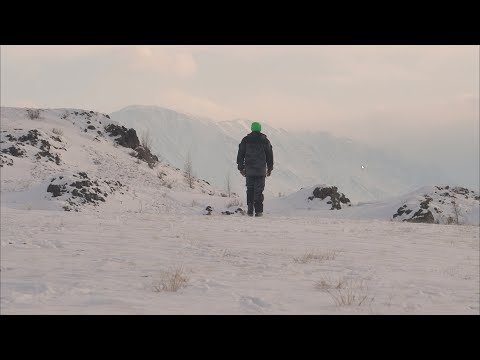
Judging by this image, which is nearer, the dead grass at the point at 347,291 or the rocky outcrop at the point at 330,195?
the dead grass at the point at 347,291

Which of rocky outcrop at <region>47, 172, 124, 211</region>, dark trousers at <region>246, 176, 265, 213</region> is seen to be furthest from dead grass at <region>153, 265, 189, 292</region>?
rocky outcrop at <region>47, 172, 124, 211</region>

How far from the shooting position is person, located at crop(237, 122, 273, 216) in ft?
39.2

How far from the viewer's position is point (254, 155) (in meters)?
11.9

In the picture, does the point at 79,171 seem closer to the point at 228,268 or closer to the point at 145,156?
the point at 145,156

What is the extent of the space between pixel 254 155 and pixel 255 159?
10cm

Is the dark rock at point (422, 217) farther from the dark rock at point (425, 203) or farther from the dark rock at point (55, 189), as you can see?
the dark rock at point (55, 189)

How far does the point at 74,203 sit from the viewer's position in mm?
16375

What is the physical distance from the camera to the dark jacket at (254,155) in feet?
39.2

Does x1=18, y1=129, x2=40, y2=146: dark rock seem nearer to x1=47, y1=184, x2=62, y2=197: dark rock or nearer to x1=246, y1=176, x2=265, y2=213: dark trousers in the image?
x1=47, y1=184, x2=62, y2=197: dark rock

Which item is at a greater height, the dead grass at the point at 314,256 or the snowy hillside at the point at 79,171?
the snowy hillside at the point at 79,171

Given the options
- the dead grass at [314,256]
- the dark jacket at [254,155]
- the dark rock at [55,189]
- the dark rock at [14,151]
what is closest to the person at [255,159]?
the dark jacket at [254,155]

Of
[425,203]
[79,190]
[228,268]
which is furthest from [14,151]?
[228,268]
